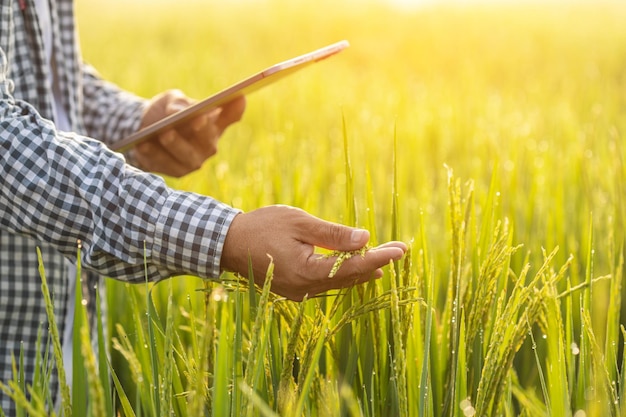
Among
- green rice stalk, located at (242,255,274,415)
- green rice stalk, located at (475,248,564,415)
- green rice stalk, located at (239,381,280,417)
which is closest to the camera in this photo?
green rice stalk, located at (239,381,280,417)

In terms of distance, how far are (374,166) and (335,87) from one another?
1567 mm

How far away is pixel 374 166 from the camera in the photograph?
2.22m

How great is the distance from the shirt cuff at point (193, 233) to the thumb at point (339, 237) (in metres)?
0.10

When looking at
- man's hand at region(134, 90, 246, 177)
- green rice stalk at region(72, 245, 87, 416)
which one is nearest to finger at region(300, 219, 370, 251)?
green rice stalk at region(72, 245, 87, 416)

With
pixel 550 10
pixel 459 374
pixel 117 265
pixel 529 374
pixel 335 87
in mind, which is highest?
pixel 550 10

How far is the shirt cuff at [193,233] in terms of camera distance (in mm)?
738

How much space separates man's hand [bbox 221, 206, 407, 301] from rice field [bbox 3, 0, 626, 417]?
0.03m

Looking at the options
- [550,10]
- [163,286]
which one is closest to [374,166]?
[163,286]

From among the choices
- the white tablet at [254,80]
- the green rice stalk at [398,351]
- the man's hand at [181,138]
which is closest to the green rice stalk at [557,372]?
the green rice stalk at [398,351]

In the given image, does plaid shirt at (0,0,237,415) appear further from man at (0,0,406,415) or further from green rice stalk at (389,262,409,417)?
green rice stalk at (389,262,409,417)

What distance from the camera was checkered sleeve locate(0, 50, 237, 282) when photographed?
2.45 feet

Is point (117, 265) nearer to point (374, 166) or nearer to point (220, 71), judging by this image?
point (374, 166)

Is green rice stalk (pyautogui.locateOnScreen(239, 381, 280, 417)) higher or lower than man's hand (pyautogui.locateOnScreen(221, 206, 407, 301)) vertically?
lower

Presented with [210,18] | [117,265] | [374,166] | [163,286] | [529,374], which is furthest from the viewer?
[210,18]
